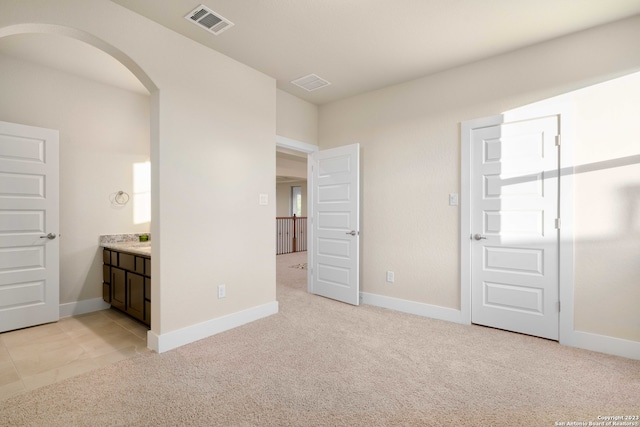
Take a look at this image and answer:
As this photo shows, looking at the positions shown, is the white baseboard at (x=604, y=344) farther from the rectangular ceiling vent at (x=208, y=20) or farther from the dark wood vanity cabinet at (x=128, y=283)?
the rectangular ceiling vent at (x=208, y=20)

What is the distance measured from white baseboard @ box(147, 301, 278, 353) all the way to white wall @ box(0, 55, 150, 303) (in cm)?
181

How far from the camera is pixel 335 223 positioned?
4.26m

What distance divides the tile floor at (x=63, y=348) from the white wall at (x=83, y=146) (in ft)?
1.98

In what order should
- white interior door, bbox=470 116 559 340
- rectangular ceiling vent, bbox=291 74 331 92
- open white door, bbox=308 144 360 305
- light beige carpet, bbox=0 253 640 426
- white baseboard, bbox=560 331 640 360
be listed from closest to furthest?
light beige carpet, bbox=0 253 640 426 < white baseboard, bbox=560 331 640 360 < white interior door, bbox=470 116 559 340 < rectangular ceiling vent, bbox=291 74 331 92 < open white door, bbox=308 144 360 305

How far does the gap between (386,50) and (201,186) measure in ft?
7.52

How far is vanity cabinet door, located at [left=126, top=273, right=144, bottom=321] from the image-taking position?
3.13 m

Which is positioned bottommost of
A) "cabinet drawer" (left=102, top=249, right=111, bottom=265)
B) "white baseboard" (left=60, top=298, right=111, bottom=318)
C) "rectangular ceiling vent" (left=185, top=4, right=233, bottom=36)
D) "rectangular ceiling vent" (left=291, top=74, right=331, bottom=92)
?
"white baseboard" (left=60, top=298, right=111, bottom=318)

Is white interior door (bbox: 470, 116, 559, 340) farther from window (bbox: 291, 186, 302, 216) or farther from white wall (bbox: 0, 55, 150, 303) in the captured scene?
window (bbox: 291, 186, 302, 216)

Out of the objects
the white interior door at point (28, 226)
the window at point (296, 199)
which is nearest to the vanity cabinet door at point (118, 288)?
the white interior door at point (28, 226)

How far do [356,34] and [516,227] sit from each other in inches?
96.3

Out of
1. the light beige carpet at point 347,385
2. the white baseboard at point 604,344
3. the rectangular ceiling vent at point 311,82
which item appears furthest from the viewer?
the rectangular ceiling vent at point 311,82

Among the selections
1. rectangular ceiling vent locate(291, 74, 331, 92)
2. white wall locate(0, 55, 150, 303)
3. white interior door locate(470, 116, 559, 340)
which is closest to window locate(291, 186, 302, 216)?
white wall locate(0, 55, 150, 303)

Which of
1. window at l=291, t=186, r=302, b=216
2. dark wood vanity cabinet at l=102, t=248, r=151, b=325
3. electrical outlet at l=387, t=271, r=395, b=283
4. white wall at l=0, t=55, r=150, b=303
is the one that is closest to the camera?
dark wood vanity cabinet at l=102, t=248, r=151, b=325

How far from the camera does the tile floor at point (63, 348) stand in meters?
2.24
